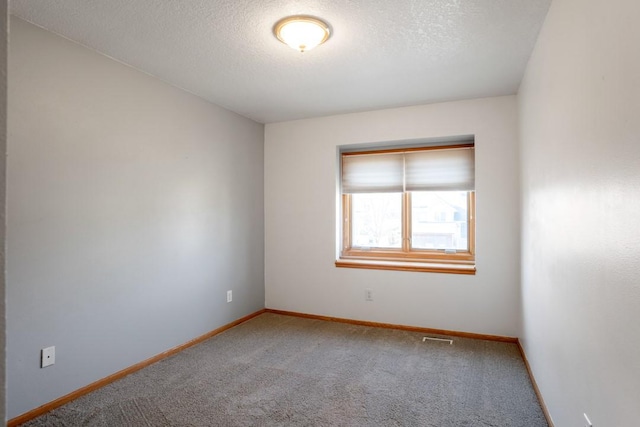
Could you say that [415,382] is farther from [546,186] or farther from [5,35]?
[5,35]

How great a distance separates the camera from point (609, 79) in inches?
46.4

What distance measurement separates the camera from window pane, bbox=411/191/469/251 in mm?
→ 3910

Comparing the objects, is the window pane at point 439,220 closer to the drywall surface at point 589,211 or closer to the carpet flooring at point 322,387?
the carpet flooring at point 322,387

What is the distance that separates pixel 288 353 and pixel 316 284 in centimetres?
117

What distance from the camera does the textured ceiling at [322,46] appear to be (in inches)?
80.3

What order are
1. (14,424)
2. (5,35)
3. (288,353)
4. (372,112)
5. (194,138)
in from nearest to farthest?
(5,35) → (14,424) → (288,353) → (194,138) → (372,112)

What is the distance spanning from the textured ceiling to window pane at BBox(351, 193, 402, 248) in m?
1.23

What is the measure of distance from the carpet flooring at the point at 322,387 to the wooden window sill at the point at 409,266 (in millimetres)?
692

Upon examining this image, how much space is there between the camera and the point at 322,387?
2562 mm

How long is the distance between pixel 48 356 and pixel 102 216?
3.18ft

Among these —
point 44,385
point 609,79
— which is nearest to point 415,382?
point 609,79

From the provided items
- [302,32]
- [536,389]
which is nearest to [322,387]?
[536,389]

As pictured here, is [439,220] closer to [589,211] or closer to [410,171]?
[410,171]

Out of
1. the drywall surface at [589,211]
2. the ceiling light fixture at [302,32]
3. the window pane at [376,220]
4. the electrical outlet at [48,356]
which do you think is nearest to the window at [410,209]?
the window pane at [376,220]
